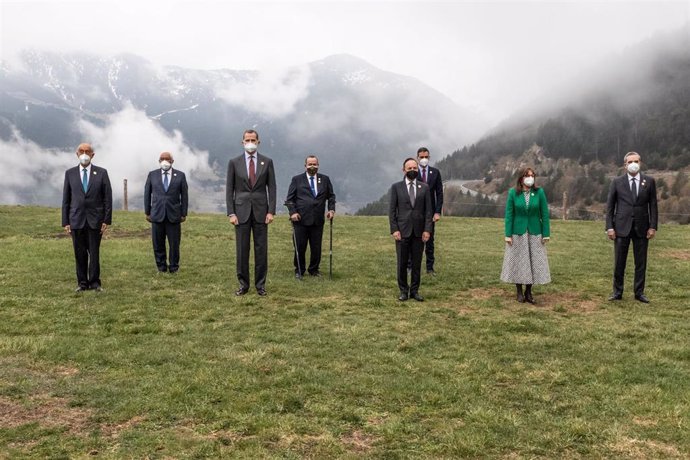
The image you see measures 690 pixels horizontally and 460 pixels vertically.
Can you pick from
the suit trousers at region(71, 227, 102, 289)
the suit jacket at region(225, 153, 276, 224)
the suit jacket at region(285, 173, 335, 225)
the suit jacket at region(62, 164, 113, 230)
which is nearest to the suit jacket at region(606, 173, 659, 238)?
the suit jacket at region(285, 173, 335, 225)

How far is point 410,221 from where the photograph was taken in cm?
1047

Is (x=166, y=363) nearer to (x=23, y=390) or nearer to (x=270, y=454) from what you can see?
(x=23, y=390)

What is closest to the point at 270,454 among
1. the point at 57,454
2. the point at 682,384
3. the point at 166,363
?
the point at 57,454

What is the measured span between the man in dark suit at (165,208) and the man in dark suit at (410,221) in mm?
5179

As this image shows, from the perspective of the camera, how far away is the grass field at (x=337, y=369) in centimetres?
464

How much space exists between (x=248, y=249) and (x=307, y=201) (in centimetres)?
249

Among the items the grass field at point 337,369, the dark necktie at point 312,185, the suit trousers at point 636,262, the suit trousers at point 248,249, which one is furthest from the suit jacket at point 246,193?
the suit trousers at point 636,262

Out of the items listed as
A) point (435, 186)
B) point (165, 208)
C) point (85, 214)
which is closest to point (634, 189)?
point (435, 186)

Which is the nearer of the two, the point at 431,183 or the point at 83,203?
the point at 83,203

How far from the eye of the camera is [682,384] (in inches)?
232

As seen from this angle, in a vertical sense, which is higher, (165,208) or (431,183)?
(431,183)

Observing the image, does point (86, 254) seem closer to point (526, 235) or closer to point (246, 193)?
point (246, 193)

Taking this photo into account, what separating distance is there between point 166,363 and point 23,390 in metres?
1.43

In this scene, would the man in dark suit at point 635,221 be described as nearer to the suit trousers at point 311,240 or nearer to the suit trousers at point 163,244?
the suit trousers at point 311,240
